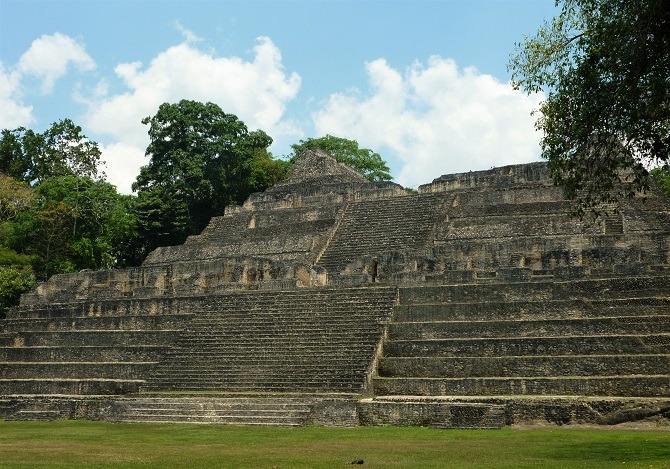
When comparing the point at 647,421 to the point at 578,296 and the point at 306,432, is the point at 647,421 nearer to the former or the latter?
the point at 578,296

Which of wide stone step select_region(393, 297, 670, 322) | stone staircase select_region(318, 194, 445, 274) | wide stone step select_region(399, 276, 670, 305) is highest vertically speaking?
stone staircase select_region(318, 194, 445, 274)

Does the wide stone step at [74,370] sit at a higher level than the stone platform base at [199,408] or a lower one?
higher

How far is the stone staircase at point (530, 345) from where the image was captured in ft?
55.4

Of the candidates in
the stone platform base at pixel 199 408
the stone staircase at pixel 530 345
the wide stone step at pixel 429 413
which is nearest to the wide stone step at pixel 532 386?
the stone staircase at pixel 530 345

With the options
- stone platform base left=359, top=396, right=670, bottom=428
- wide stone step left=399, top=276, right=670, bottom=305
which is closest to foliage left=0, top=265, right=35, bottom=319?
wide stone step left=399, top=276, right=670, bottom=305

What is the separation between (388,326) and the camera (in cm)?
2019

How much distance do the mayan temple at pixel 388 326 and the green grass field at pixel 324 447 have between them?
100 cm

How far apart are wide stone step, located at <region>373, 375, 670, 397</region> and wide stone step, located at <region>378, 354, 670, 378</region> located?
258 mm

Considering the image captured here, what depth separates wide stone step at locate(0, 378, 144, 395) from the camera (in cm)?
2119

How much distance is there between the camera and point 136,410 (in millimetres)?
18859

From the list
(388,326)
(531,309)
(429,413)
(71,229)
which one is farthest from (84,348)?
(71,229)

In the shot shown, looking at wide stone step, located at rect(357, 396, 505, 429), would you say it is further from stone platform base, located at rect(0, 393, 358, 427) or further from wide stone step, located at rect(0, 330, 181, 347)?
wide stone step, located at rect(0, 330, 181, 347)

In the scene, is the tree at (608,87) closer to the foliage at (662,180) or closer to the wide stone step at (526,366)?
the wide stone step at (526,366)

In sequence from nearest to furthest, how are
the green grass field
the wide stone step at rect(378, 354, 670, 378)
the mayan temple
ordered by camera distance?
the green grass field → the wide stone step at rect(378, 354, 670, 378) → the mayan temple
